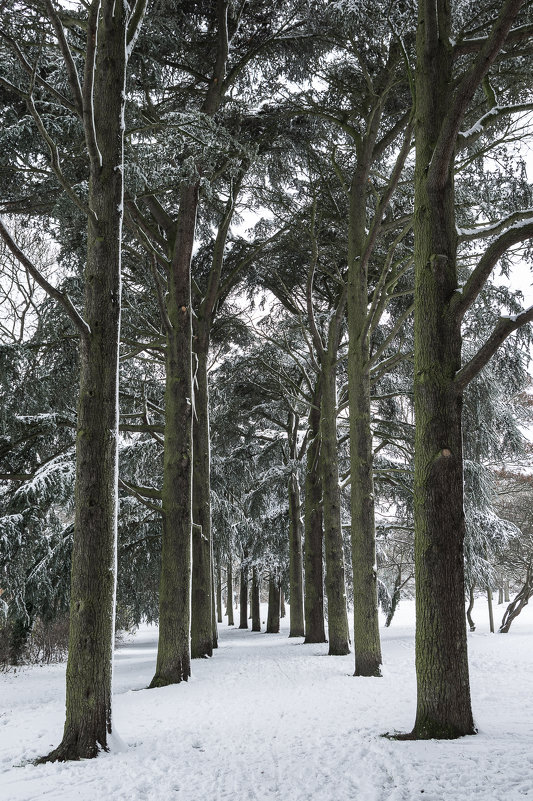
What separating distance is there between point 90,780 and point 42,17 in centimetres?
712

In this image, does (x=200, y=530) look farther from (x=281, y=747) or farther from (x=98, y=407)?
(x=281, y=747)

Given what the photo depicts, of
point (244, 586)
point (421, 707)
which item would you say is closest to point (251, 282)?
point (421, 707)

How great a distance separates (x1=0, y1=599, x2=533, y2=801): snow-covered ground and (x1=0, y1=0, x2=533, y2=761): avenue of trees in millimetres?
432

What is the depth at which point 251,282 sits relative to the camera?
1241 cm

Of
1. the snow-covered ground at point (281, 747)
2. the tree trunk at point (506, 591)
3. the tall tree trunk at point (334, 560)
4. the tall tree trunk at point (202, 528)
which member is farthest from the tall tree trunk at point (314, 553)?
the tree trunk at point (506, 591)

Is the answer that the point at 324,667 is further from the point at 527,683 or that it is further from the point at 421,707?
the point at 421,707

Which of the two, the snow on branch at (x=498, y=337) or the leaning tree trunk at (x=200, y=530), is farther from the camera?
the leaning tree trunk at (x=200, y=530)

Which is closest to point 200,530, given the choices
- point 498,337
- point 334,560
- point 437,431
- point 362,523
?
point 334,560

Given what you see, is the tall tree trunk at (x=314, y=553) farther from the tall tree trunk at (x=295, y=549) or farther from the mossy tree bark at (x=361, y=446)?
the mossy tree bark at (x=361, y=446)

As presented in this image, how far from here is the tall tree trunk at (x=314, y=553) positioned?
13.7 meters

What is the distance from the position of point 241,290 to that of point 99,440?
28.8 ft

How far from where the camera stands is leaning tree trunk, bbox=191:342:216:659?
10562 mm

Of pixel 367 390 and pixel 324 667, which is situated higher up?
pixel 367 390

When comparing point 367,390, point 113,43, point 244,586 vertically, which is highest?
point 113,43
